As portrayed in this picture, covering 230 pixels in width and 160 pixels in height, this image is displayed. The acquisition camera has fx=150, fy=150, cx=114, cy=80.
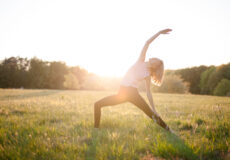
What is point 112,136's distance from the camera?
358 centimetres

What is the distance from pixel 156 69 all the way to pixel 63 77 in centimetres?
5899

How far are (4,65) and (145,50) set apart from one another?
6077 centimetres

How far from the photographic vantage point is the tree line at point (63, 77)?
44000 mm

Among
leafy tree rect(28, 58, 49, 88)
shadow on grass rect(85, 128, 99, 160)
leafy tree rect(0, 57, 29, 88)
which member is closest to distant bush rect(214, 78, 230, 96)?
shadow on grass rect(85, 128, 99, 160)

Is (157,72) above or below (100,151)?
above

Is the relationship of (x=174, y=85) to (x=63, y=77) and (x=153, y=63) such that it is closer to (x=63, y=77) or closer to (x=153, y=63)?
(x=153, y=63)

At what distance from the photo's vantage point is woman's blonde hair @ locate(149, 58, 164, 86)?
3.97 meters

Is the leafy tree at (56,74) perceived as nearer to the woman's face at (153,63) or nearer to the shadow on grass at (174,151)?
the woman's face at (153,63)

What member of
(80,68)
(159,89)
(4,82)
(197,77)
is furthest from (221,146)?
(80,68)

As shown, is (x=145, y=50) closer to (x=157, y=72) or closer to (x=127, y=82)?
(x=157, y=72)

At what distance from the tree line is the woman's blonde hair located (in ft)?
115

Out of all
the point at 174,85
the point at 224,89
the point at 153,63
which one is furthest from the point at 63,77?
the point at 153,63

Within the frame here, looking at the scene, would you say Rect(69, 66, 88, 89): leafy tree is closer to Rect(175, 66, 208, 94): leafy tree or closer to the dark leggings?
Rect(175, 66, 208, 94): leafy tree

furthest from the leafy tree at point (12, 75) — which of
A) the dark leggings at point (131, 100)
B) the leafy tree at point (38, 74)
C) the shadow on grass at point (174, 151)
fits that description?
the shadow on grass at point (174, 151)
